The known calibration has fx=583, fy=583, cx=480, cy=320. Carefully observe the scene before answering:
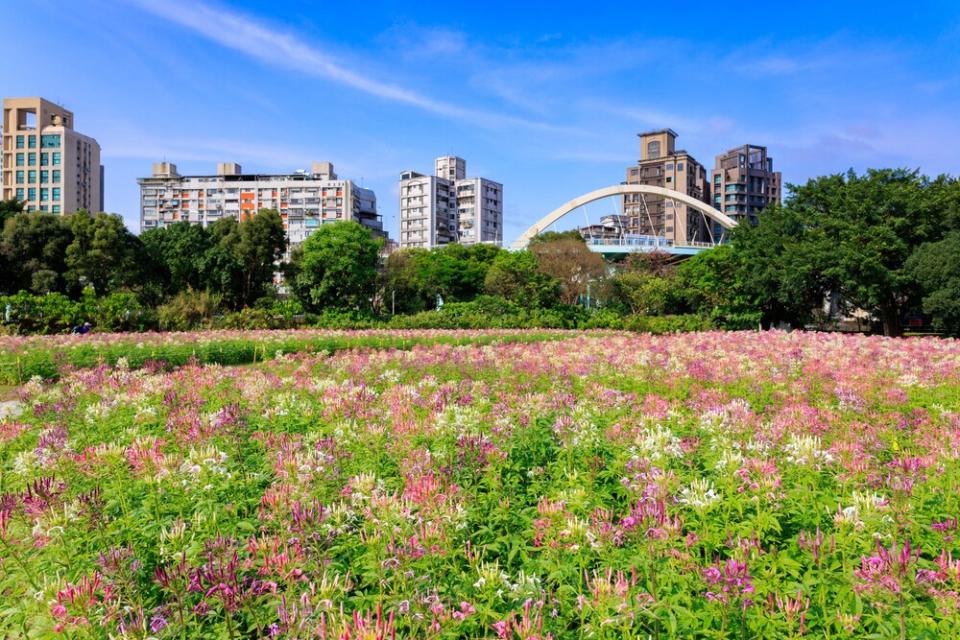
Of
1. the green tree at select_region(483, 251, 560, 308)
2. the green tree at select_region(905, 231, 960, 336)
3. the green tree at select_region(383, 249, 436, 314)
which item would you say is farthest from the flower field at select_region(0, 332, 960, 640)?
the green tree at select_region(383, 249, 436, 314)

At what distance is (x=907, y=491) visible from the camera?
2.98m

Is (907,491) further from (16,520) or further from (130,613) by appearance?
(16,520)

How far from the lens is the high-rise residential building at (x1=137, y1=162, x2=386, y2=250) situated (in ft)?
344

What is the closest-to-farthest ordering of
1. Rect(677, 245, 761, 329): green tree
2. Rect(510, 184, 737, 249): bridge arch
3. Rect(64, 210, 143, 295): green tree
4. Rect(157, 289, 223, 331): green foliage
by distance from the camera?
Rect(157, 289, 223, 331): green foliage < Rect(64, 210, 143, 295): green tree < Rect(677, 245, 761, 329): green tree < Rect(510, 184, 737, 249): bridge arch

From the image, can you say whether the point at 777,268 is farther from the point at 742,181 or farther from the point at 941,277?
the point at 742,181

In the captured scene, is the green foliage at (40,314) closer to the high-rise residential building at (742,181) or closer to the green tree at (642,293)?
the green tree at (642,293)

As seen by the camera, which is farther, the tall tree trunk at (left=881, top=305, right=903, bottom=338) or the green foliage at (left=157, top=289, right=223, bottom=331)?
the tall tree trunk at (left=881, top=305, right=903, bottom=338)

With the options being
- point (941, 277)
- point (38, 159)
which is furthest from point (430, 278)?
point (38, 159)

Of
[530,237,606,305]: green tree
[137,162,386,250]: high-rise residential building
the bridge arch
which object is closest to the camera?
[530,237,606,305]: green tree

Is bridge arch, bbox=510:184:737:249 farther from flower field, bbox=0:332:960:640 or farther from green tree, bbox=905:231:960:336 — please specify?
flower field, bbox=0:332:960:640

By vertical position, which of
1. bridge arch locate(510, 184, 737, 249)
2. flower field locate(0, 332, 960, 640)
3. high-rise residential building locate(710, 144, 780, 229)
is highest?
high-rise residential building locate(710, 144, 780, 229)

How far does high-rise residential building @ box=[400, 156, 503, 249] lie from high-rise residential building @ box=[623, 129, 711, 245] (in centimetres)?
3202

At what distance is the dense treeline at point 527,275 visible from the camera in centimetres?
2641

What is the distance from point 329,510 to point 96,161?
12613cm
